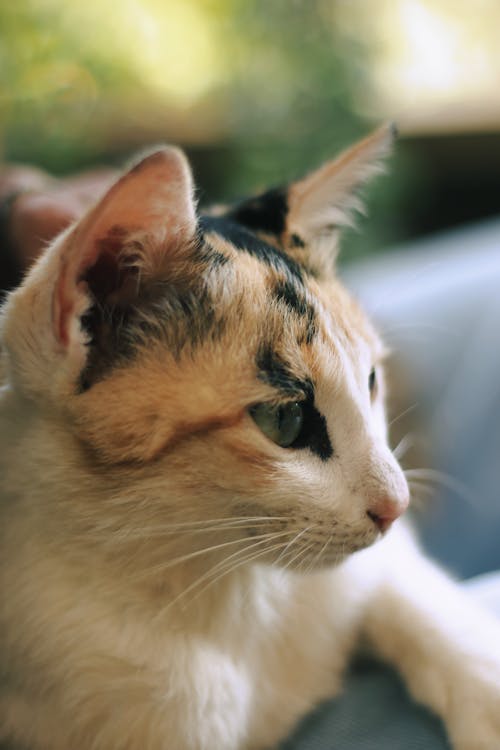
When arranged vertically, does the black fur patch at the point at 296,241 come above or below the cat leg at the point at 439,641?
above

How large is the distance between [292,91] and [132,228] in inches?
66.5

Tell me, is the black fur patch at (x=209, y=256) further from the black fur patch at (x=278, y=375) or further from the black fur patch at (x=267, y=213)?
the black fur patch at (x=267, y=213)

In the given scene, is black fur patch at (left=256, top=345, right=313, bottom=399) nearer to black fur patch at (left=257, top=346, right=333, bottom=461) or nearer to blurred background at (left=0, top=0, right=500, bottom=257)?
black fur patch at (left=257, top=346, right=333, bottom=461)


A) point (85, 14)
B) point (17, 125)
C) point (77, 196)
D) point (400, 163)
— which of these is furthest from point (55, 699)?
point (400, 163)

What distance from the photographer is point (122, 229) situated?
61cm

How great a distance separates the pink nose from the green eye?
0.33 ft

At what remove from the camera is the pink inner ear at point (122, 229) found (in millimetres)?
577

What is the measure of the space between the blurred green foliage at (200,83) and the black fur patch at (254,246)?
1.19m

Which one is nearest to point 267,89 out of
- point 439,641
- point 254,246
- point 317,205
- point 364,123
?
point 364,123

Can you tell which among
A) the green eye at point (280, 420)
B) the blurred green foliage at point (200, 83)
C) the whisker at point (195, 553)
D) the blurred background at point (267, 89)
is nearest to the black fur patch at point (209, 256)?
the green eye at point (280, 420)

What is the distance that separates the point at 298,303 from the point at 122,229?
0.20 meters

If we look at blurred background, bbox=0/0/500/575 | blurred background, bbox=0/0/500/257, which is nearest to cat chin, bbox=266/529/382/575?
blurred background, bbox=0/0/500/575

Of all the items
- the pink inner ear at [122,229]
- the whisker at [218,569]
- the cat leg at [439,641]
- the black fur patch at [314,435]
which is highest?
the pink inner ear at [122,229]

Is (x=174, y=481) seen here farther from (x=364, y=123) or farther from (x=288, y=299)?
(x=364, y=123)
